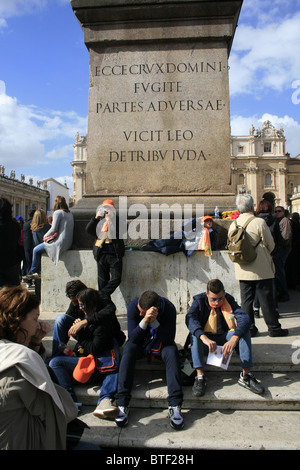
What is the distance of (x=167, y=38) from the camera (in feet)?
19.6

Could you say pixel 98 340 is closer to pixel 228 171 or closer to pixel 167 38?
pixel 228 171

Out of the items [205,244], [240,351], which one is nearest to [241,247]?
[205,244]

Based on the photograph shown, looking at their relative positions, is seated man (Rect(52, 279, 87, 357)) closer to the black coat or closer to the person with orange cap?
the person with orange cap

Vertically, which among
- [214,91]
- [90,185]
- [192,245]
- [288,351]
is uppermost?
[214,91]

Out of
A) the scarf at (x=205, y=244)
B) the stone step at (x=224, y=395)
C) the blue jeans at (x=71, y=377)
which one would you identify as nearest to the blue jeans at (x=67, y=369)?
the blue jeans at (x=71, y=377)

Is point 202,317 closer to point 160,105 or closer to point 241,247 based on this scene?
point 241,247

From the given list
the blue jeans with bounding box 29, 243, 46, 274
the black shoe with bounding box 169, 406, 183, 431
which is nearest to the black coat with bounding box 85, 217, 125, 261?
the blue jeans with bounding box 29, 243, 46, 274

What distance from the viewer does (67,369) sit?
3.60 meters

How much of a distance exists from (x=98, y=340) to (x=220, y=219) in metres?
2.88

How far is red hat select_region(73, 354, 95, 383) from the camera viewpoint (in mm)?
3496

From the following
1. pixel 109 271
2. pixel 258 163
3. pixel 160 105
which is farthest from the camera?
pixel 258 163

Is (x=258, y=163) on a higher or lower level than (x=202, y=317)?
higher

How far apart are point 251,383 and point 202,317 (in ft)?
2.55
